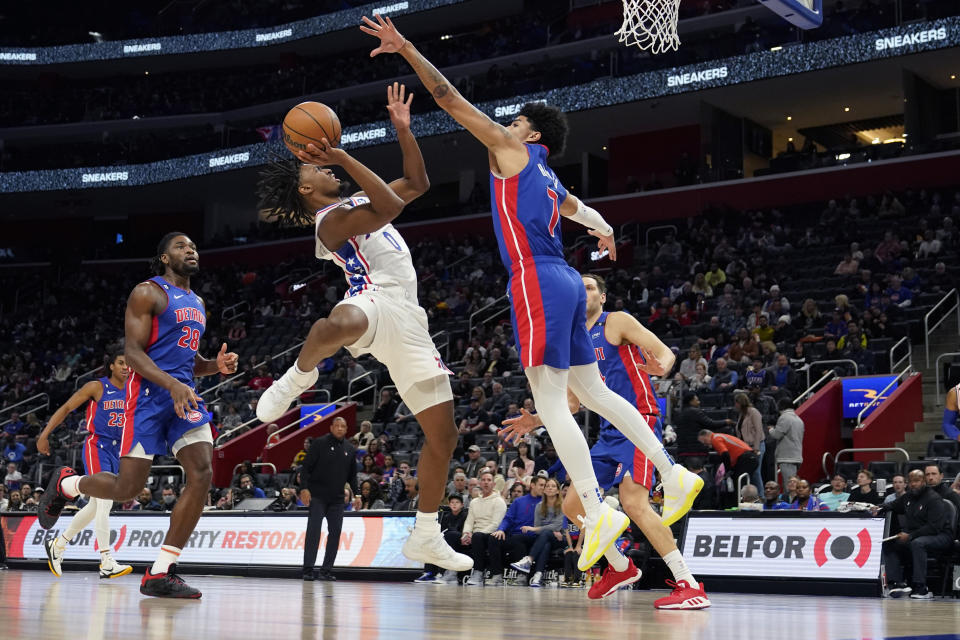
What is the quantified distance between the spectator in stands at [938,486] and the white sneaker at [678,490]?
19.6 ft

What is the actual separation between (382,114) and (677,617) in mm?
26908

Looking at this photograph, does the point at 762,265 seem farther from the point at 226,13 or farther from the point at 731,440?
the point at 226,13

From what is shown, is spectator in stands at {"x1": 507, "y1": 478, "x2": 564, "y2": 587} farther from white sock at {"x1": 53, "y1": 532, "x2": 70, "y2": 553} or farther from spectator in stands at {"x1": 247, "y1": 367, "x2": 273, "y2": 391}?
spectator in stands at {"x1": 247, "y1": 367, "x2": 273, "y2": 391}

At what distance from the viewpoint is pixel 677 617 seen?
4.91 metres

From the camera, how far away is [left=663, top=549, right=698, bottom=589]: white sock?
221 inches

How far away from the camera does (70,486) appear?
762 centimetres

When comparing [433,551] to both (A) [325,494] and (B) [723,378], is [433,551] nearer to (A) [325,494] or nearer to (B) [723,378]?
(A) [325,494]

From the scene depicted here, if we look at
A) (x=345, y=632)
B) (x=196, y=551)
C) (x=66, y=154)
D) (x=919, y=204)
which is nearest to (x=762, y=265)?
(x=919, y=204)

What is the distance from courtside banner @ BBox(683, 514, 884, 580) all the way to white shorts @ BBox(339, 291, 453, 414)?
17.5 feet

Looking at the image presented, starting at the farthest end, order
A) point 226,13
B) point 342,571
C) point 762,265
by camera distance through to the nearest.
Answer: point 226,13 → point 762,265 → point 342,571

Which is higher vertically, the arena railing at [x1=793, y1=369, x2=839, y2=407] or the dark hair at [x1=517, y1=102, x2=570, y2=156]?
the dark hair at [x1=517, y1=102, x2=570, y2=156]

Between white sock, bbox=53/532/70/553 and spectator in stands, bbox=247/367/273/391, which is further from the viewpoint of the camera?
spectator in stands, bbox=247/367/273/391

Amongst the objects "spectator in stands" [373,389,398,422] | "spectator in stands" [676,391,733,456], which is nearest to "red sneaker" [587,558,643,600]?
"spectator in stands" [676,391,733,456]

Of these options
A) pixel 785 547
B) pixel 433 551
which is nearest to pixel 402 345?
pixel 433 551
